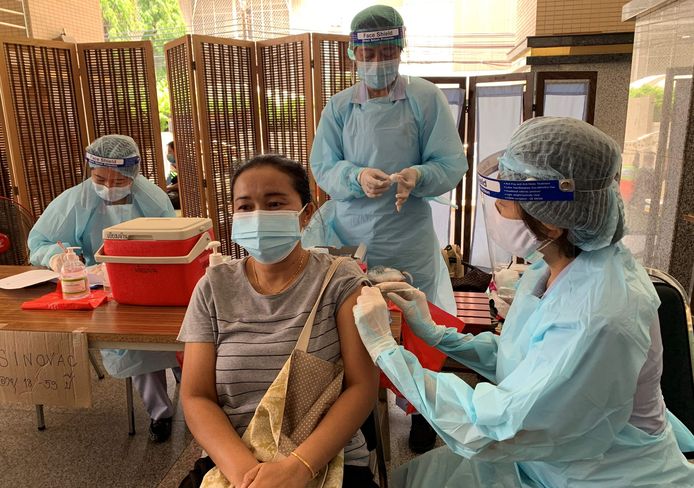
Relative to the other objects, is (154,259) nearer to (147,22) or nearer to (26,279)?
(26,279)

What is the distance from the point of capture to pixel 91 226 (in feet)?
8.15

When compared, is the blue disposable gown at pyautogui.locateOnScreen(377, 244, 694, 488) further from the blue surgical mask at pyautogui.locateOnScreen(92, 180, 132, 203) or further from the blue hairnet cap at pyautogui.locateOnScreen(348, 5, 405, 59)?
the blue surgical mask at pyautogui.locateOnScreen(92, 180, 132, 203)

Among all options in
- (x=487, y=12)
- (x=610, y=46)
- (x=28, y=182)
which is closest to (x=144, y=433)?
(x=28, y=182)

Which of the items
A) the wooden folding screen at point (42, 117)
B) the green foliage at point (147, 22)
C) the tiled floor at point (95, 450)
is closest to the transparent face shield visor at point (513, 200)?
the tiled floor at point (95, 450)

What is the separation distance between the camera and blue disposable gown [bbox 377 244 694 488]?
944mm

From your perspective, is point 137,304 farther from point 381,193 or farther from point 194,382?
point 381,193

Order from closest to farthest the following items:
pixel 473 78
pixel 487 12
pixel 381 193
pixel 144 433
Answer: pixel 381 193 < pixel 144 433 < pixel 473 78 < pixel 487 12

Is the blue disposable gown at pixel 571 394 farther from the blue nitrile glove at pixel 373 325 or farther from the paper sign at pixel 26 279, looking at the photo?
the paper sign at pixel 26 279

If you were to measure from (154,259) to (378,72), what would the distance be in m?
1.24

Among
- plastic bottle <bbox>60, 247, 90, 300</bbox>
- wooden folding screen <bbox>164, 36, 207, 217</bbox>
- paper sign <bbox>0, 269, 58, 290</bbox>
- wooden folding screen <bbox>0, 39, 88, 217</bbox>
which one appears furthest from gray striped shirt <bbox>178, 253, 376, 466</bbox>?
wooden folding screen <bbox>0, 39, 88, 217</bbox>

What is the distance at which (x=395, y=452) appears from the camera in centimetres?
235

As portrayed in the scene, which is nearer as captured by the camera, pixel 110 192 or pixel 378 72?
pixel 378 72

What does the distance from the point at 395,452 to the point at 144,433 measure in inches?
48.8

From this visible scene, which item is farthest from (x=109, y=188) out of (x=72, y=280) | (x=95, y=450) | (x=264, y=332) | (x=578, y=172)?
(x=578, y=172)
